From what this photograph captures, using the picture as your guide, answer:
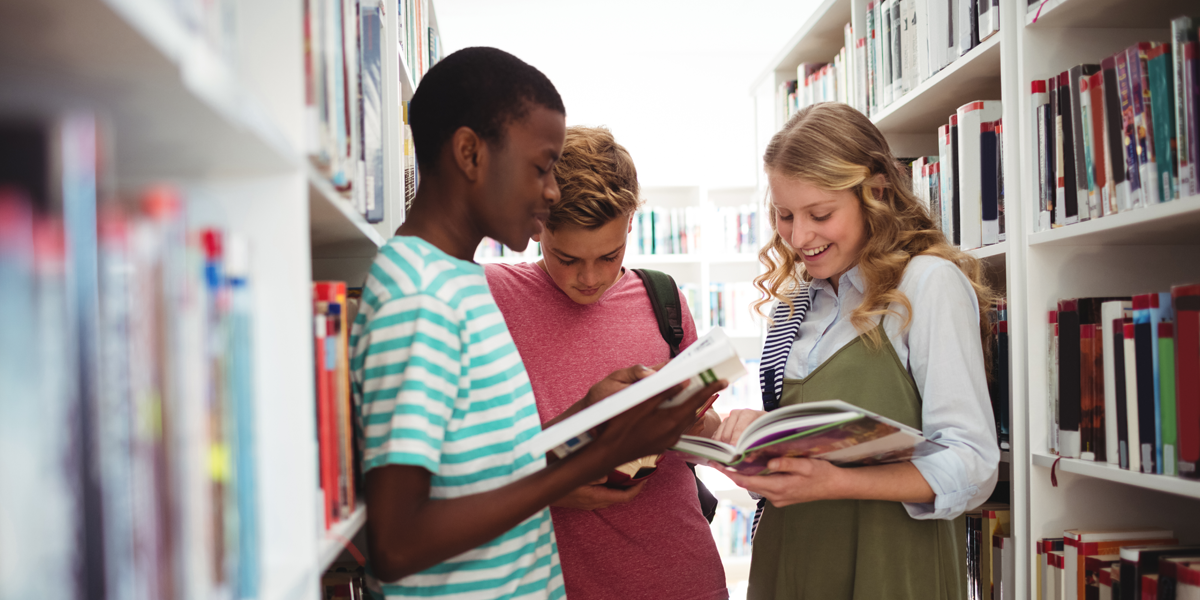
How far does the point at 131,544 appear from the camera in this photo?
0.33 m

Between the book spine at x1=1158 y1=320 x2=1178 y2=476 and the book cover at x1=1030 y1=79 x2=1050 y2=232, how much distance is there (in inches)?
12.5

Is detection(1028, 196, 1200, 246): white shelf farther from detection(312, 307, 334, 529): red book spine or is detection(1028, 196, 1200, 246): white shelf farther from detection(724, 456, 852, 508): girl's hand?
detection(312, 307, 334, 529): red book spine

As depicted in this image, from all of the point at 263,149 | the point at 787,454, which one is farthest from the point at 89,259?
the point at 787,454

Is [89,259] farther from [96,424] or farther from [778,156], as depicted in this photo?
[778,156]

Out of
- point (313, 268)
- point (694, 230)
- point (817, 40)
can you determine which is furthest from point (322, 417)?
point (694, 230)

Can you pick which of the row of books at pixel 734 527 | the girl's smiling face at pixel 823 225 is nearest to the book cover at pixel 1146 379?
the girl's smiling face at pixel 823 225

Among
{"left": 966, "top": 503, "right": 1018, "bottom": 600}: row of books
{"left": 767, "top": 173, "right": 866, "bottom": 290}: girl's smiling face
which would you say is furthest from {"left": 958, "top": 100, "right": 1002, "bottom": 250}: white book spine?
{"left": 966, "top": 503, "right": 1018, "bottom": 600}: row of books

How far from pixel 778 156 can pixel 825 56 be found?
1447mm

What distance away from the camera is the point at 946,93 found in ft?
5.59

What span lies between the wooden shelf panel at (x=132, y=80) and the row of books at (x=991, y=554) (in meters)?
1.51

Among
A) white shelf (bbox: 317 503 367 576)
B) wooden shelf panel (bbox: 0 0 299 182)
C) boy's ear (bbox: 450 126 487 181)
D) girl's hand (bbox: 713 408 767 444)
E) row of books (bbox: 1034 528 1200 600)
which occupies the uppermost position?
boy's ear (bbox: 450 126 487 181)

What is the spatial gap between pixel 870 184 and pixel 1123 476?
2.03 feet

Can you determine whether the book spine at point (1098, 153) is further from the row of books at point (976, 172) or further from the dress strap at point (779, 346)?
the dress strap at point (779, 346)

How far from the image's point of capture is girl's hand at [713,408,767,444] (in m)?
1.31
